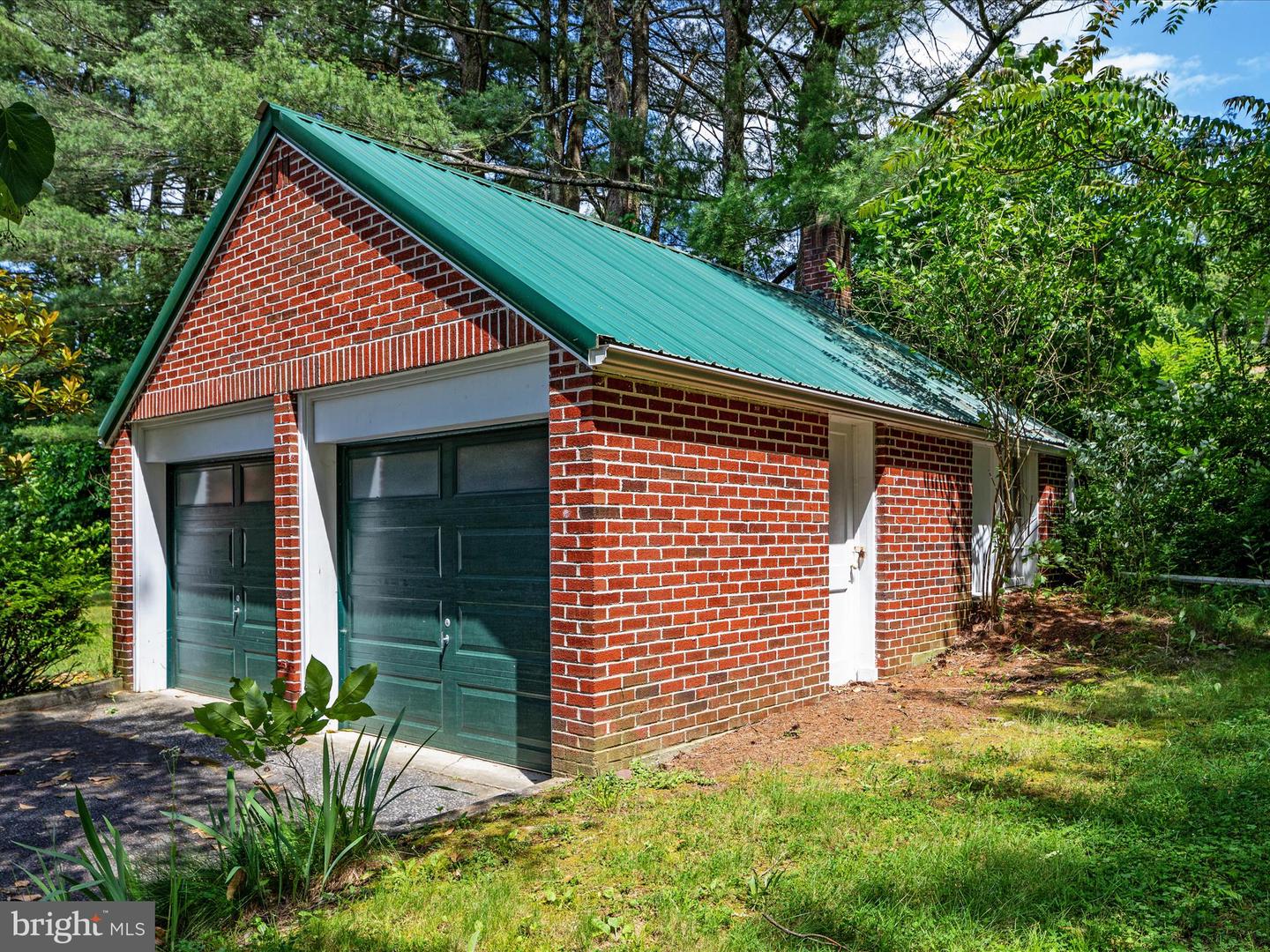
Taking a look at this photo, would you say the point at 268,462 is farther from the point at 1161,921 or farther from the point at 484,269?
the point at 1161,921

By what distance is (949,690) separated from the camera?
26.9 feet

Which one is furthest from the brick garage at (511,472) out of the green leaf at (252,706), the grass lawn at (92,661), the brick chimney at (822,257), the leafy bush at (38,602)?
the brick chimney at (822,257)

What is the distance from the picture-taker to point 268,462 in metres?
9.34

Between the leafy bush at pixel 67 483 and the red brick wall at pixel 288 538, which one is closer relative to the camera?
the red brick wall at pixel 288 538

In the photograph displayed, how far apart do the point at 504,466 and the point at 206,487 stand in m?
4.84

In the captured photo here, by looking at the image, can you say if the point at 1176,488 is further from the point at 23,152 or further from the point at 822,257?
the point at 23,152

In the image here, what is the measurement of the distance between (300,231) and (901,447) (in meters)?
6.03

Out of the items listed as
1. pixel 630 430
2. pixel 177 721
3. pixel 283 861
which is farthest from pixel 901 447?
pixel 177 721

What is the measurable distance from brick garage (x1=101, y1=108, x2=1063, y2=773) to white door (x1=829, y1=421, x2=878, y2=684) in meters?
0.03

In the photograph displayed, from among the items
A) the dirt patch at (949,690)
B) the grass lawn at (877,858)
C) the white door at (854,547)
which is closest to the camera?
the grass lawn at (877,858)

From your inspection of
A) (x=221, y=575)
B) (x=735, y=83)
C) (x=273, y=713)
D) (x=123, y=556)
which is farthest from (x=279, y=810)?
(x=735, y=83)

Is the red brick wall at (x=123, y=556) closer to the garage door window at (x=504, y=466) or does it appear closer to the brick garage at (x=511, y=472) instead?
the brick garage at (x=511, y=472)

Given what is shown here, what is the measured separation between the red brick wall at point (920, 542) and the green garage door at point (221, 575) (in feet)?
19.8

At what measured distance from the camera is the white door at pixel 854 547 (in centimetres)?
875
